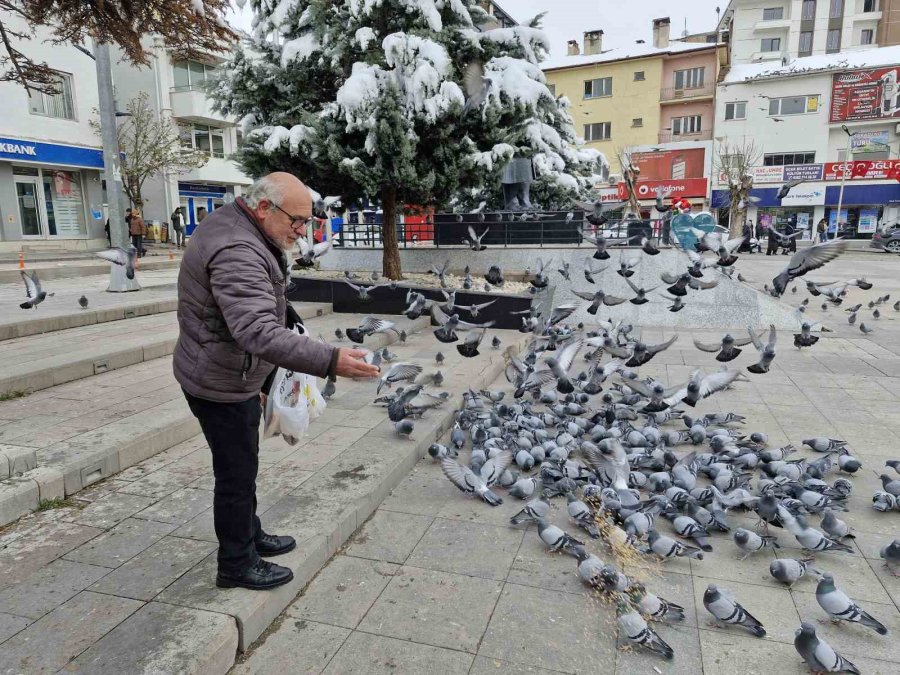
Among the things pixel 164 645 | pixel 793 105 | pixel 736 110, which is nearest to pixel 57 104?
pixel 164 645

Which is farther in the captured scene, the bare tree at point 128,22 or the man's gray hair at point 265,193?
the bare tree at point 128,22

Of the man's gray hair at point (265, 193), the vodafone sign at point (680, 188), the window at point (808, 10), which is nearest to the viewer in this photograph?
the man's gray hair at point (265, 193)

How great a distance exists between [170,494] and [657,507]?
3.20 m

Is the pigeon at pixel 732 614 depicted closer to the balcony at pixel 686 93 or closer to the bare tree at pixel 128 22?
the bare tree at pixel 128 22

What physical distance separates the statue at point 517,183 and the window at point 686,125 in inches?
1200

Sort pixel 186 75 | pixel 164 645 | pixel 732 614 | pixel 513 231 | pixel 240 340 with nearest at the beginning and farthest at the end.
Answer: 1. pixel 240 340
2. pixel 164 645
3. pixel 732 614
4. pixel 513 231
5. pixel 186 75

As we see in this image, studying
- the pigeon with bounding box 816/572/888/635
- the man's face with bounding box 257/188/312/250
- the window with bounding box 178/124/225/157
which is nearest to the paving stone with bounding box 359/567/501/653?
the pigeon with bounding box 816/572/888/635

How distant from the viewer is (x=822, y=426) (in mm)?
5805

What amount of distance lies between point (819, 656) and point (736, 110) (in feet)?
149

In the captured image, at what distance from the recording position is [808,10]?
45.8 meters

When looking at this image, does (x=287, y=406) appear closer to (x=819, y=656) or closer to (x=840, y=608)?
(x=819, y=656)

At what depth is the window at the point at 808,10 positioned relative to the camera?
150ft

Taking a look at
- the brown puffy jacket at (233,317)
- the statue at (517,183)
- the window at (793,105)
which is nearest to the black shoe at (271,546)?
the brown puffy jacket at (233,317)

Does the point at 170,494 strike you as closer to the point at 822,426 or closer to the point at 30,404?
the point at 30,404
